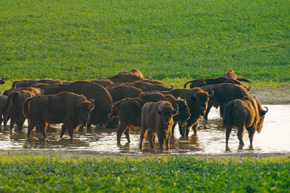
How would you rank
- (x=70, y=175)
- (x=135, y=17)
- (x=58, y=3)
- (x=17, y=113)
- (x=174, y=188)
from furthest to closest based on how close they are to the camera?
(x=58, y=3) < (x=135, y=17) < (x=17, y=113) < (x=70, y=175) < (x=174, y=188)

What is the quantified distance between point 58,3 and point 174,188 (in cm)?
6199

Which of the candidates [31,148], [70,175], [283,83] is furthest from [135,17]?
[70,175]

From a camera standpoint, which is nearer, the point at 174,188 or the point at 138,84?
the point at 174,188

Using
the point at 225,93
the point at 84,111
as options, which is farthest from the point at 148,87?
the point at 84,111

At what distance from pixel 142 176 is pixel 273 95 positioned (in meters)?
18.5

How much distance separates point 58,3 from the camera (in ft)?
227

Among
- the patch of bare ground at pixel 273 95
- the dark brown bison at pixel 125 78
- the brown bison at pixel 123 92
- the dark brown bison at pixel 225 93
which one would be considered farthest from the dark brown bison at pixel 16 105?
the patch of bare ground at pixel 273 95

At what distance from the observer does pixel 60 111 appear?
59.9 feet

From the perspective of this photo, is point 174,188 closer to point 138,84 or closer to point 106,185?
point 106,185

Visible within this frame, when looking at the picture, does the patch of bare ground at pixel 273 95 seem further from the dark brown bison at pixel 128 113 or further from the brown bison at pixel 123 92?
the dark brown bison at pixel 128 113

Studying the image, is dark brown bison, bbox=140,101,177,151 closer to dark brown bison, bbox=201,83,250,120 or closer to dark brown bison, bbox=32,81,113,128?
dark brown bison, bbox=32,81,113,128

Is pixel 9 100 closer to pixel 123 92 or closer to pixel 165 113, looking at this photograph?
pixel 123 92

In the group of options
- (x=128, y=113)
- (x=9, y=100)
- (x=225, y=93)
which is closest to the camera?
(x=128, y=113)

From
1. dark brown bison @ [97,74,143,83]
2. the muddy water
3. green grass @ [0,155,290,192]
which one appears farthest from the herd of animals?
green grass @ [0,155,290,192]
